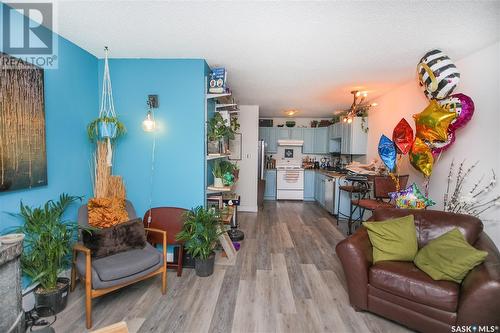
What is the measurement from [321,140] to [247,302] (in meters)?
5.44

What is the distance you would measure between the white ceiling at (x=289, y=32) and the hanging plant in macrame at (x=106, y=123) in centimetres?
31

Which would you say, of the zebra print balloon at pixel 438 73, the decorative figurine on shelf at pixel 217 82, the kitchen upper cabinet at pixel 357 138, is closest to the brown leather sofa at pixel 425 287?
the zebra print balloon at pixel 438 73

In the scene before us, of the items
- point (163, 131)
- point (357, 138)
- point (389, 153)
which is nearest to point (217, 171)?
point (163, 131)

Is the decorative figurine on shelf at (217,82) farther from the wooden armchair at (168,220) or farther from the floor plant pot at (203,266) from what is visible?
the floor plant pot at (203,266)

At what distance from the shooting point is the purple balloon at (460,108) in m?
2.36

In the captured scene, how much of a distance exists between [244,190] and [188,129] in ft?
8.75

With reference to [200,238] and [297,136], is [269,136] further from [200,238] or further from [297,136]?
[200,238]

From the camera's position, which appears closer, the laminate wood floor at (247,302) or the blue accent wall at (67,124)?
the laminate wood floor at (247,302)

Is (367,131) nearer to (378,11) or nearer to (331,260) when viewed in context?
(331,260)

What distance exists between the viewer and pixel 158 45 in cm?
240

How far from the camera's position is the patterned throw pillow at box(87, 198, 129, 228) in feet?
7.42

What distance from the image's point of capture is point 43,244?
1888mm

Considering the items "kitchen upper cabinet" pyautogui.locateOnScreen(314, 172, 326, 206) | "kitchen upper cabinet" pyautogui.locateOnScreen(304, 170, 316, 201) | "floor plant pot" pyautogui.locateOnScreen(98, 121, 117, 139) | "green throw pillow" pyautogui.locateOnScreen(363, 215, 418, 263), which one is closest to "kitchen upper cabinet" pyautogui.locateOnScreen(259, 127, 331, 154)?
"kitchen upper cabinet" pyautogui.locateOnScreen(304, 170, 316, 201)

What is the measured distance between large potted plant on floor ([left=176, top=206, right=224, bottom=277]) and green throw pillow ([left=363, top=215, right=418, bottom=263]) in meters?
1.59
